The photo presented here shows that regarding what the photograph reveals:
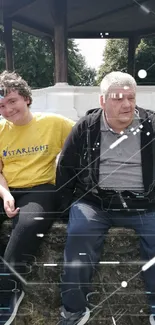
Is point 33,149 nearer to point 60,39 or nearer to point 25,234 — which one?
point 25,234

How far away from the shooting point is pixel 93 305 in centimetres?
103

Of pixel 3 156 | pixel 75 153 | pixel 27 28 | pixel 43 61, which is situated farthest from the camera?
pixel 27 28

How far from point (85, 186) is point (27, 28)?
4.72m

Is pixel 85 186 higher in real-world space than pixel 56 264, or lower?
higher

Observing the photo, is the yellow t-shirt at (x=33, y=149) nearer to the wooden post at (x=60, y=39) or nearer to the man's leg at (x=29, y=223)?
the man's leg at (x=29, y=223)

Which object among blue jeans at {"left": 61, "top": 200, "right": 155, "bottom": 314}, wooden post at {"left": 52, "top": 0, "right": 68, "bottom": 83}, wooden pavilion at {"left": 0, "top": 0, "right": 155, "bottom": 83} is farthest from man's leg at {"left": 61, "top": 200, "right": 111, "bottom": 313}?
wooden post at {"left": 52, "top": 0, "right": 68, "bottom": 83}

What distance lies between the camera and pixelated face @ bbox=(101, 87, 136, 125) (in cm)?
101

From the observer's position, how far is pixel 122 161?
106 cm

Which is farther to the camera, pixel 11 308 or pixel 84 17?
pixel 84 17

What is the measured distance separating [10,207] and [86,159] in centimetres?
24

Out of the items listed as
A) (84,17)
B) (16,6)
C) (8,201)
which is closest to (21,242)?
(8,201)

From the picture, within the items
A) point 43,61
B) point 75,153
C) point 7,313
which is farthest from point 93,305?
point 43,61

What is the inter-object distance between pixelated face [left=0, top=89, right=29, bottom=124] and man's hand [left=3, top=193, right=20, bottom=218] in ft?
0.78

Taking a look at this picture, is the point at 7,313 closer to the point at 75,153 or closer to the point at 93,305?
the point at 93,305
